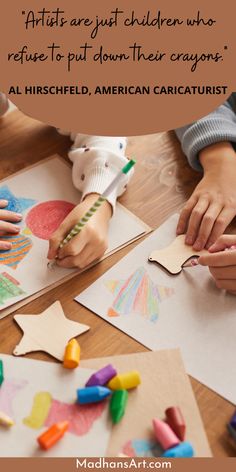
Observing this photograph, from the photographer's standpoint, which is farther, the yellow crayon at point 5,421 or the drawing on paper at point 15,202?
the drawing on paper at point 15,202

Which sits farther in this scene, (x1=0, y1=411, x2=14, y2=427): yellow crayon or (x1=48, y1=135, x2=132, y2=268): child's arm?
(x1=48, y1=135, x2=132, y2=268): child's arm

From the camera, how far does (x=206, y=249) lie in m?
1.04

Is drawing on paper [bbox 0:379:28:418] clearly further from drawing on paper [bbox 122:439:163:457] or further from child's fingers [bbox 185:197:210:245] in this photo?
child's fingers [bbox 185:197:210:245]

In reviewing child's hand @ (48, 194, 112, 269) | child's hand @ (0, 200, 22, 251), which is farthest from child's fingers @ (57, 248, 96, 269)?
child's hand @ (0, 200, 22, 251)

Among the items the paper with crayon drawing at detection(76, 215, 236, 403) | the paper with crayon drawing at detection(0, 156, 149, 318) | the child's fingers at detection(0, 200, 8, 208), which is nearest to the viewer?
the paper with crayon drawing at detection(76, 215, 236, 403)

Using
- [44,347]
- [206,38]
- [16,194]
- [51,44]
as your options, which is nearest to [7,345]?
[44,347]

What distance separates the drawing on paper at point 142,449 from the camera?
2.52 ft

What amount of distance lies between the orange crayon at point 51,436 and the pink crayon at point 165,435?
0.13 metres

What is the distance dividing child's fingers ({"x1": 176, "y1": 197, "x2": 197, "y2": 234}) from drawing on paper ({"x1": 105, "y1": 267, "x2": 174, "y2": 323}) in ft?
0.41

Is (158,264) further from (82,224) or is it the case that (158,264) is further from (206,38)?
(206,38)

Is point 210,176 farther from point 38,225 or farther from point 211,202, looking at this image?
point 38,225

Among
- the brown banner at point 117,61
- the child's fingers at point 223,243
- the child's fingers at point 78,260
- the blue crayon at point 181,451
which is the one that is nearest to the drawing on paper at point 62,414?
Result: the blue crayon at point 181,451

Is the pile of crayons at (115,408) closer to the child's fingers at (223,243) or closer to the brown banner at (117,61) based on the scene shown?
the child's fingers at (223,243)

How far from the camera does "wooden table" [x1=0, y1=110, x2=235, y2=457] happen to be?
830mm
